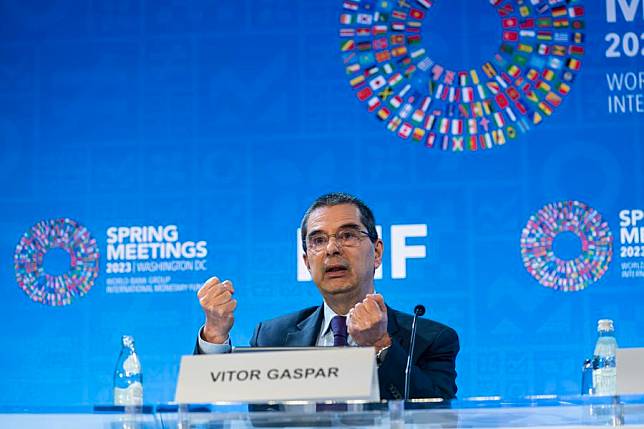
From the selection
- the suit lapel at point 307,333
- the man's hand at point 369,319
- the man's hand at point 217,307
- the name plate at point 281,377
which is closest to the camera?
the name plate at point 281,377

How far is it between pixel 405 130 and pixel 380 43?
0.38 m

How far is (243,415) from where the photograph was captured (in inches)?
72.2

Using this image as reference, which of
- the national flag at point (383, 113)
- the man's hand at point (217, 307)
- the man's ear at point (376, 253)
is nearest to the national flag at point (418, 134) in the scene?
the national flag at point (383, 113)

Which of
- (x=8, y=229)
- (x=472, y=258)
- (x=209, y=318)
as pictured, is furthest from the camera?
(x=8, y=229)

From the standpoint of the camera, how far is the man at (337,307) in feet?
9.07

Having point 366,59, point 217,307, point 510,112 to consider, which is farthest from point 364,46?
point 217,307

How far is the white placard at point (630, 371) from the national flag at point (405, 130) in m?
2.34

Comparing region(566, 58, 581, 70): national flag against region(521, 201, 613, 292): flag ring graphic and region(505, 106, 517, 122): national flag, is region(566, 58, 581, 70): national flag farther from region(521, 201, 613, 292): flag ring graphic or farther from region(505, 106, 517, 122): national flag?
region(521, 201, 613, 292): flag ring graphic

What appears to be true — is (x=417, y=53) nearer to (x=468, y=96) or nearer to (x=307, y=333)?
(x=468, y=96)

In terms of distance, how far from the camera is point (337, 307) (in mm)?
3158

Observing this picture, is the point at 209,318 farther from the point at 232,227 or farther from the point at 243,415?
the point at 232,227

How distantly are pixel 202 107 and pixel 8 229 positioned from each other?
3.22 feet

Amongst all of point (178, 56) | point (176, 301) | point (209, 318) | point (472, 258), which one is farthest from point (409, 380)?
point (178, 56)

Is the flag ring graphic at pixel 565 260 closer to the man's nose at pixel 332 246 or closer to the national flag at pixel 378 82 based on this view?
the national flag at pixel 378 82
